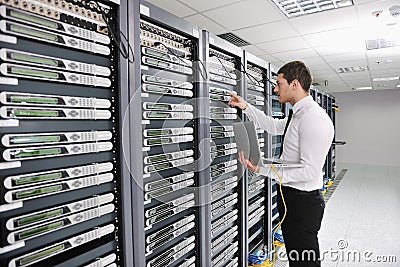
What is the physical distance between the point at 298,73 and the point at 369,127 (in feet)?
35.7

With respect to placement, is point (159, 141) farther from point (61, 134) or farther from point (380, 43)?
point (380, 43)

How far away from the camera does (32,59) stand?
32.7 inches

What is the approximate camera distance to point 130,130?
1105 mm

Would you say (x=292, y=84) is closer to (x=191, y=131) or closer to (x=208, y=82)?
(x=208, y=82)

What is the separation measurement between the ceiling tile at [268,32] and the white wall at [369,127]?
8629mm

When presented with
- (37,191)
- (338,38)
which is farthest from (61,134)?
(338,38)

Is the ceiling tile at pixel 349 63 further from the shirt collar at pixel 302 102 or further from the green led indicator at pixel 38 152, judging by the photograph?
the green led indicator at pixel 38 152

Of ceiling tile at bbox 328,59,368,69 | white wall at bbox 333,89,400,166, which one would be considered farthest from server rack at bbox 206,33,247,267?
white wall at bbox 333,89,400,166

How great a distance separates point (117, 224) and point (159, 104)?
→ 555mm

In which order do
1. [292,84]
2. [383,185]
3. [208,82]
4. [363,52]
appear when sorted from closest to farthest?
[208,82] < [292,84] < [363,52] < [383,185]

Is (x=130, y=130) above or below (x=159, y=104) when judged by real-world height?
below

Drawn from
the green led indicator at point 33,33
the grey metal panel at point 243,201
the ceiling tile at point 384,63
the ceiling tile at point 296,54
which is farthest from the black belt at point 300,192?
the ceiling tile at point 384,63

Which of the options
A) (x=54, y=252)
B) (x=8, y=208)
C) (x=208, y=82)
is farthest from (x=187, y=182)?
(x=8, y=208)

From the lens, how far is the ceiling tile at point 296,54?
16.3 ft
